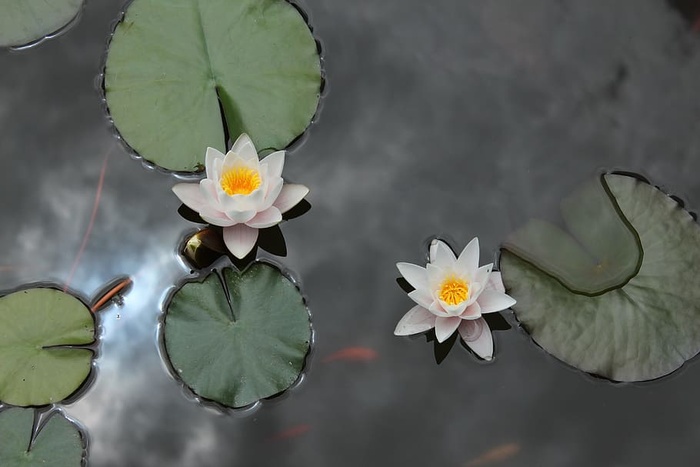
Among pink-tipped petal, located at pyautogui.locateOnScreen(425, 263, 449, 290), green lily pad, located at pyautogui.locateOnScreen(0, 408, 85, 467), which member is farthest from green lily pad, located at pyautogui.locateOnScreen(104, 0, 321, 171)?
green lily pad, located at pyautogui.locateOnScreen(0, 408, 85, 467)

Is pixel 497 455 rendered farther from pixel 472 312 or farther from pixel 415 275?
pixel 415 275

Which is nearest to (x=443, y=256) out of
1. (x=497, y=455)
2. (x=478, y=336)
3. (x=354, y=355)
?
(x=478, y=336)

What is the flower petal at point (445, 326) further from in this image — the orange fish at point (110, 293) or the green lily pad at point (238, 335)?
the orange fish at point (110, 293)

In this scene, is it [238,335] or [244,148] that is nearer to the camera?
[238,335]

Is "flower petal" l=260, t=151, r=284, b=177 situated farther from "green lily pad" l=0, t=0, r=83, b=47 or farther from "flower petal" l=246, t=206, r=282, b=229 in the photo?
"green lily pad" l=0, t=0, r=83, b=47

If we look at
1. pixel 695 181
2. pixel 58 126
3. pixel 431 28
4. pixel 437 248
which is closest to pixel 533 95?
pixel 431 28

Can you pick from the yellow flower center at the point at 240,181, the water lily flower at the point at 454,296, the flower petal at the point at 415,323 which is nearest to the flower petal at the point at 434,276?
the water lily flower at the point at 454,296

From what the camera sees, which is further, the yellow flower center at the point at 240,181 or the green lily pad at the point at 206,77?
the green lily pad at the point at 206,77
